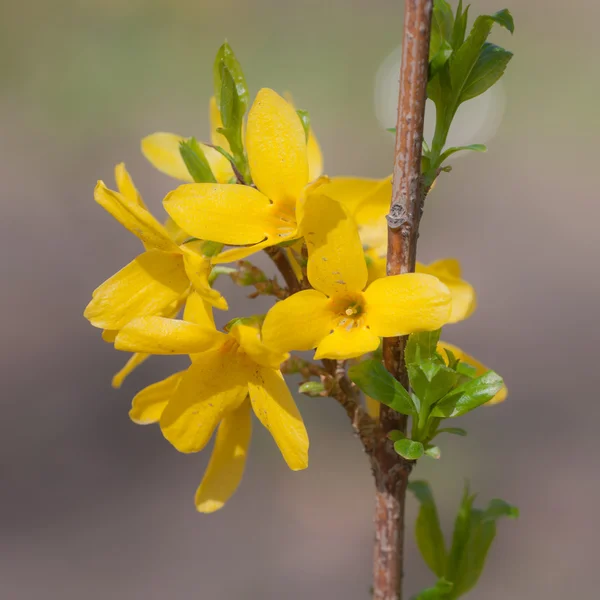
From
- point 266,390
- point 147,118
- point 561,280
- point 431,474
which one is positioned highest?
point 147,118

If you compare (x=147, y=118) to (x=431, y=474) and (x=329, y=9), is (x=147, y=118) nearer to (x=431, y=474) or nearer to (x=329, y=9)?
(x=329, y=9)

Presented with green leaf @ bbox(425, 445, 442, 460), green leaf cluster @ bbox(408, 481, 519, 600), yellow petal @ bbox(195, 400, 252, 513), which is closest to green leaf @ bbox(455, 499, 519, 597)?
green leaf cluster @ bbox(408, 481, 519, 600)

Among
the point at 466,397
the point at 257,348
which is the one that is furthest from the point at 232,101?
the point at 466,397

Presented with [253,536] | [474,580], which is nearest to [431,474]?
[253,536]

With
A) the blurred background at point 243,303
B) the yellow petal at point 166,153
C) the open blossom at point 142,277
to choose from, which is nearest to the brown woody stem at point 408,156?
the open blossom at point 142,277

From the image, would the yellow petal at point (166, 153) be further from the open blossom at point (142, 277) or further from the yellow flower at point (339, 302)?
the yellow flower at point (339, 302)

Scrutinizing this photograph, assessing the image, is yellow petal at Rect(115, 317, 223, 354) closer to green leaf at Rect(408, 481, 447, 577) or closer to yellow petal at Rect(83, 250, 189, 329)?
yellow petal at Rect(83, 250, 189, 329)
